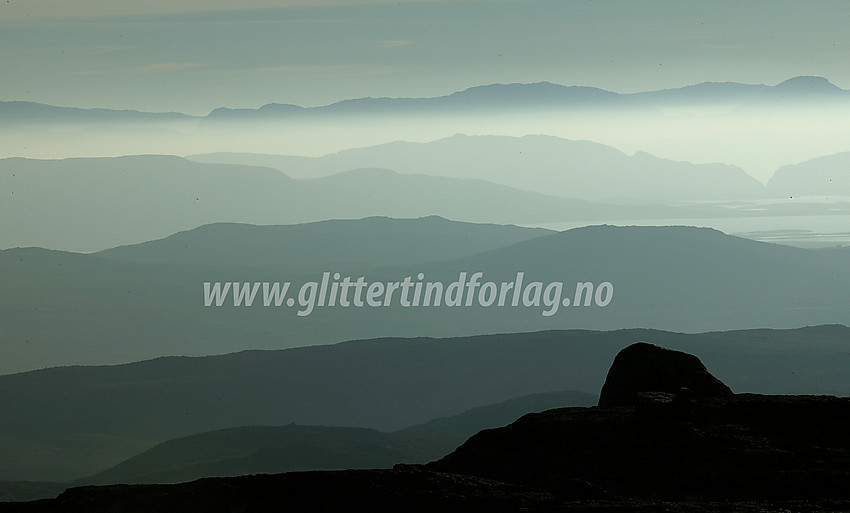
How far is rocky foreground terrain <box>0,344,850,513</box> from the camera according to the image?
21203mm

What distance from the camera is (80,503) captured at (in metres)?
22.1

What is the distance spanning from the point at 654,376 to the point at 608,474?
1219cm

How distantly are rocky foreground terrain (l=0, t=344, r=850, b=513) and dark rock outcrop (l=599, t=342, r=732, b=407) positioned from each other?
15.2ft

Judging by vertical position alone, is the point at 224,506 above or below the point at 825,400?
below

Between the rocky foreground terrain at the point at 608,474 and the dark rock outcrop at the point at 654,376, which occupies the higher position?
the dark rock outcrop at the point at 654,376

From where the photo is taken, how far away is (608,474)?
24906 millimetres

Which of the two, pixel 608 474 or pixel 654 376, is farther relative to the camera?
pixel 654 376

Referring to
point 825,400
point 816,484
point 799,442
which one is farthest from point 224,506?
point 825,400

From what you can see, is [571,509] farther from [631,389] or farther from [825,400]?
[631,389]

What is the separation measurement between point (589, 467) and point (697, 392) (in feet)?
35.5

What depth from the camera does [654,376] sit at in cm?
3653

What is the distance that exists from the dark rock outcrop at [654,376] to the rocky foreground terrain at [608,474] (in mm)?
4631

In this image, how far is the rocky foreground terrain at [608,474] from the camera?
69.6ft

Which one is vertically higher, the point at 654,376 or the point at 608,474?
the point at 654,376
